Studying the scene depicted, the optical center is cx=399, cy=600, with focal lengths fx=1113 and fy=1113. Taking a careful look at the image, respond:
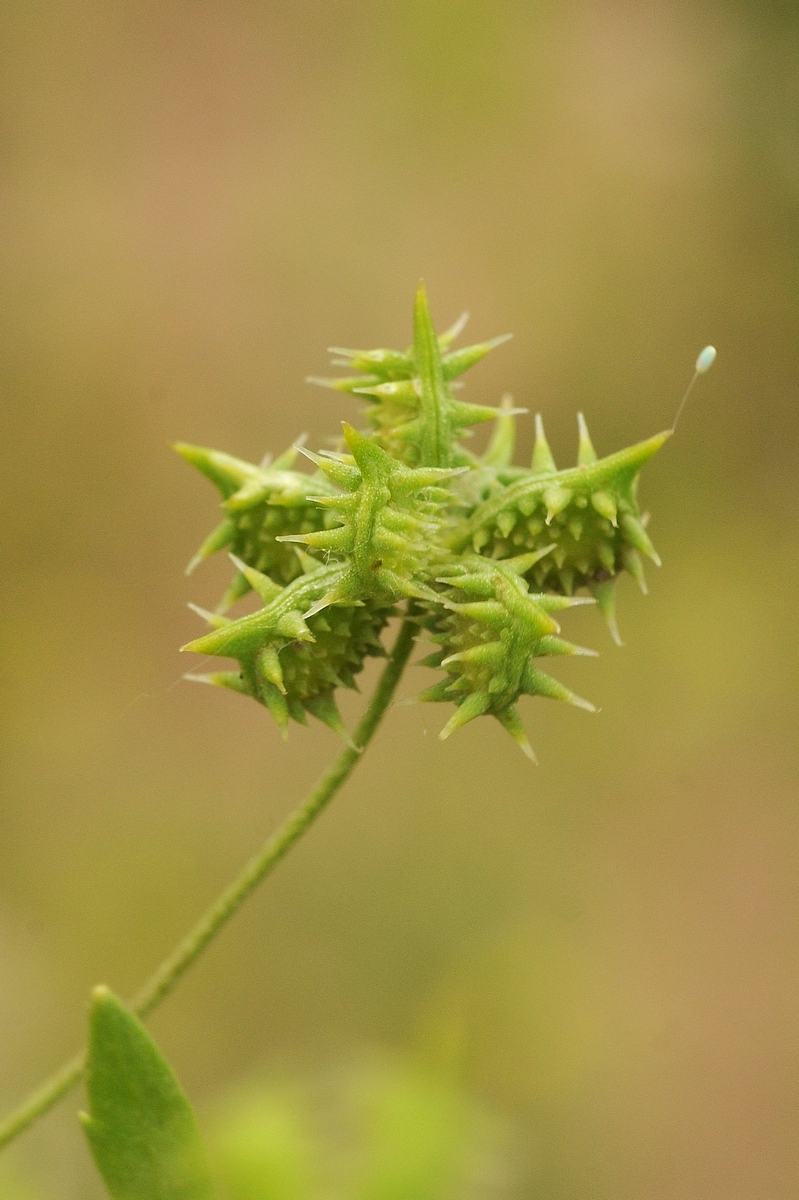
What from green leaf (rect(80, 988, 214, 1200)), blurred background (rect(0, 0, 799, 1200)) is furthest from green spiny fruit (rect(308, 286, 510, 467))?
blurred background (rect(0, 0, 799, 1200))

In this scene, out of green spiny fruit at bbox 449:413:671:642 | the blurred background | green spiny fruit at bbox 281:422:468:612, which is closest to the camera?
green spiny fruit at bbox 281:422:468:612

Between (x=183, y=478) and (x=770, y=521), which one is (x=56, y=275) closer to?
(x=183, y=478)

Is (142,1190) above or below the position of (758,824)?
above

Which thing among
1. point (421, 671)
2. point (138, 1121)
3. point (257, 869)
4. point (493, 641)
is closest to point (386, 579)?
point (493, 641)

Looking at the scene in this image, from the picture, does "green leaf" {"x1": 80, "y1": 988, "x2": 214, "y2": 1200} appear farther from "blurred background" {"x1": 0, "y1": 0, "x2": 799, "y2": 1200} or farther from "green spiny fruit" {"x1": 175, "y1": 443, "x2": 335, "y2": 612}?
"blurred background" {"x1": 0, "y1": 0, "x2": 799, "y2": 1200}

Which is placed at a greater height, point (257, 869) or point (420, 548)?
point (420, 548)

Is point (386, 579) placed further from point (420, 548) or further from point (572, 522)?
point (572, 522)

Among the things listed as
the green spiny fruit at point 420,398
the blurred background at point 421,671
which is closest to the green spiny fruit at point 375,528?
the green spiny fruit at point 420,398

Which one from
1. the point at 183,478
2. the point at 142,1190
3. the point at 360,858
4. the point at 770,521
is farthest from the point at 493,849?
the point at 142,1190
